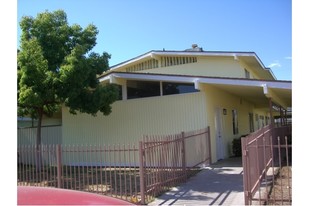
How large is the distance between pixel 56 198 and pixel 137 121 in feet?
44.8

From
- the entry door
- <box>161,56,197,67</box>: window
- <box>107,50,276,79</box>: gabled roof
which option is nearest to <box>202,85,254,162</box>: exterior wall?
the entry door

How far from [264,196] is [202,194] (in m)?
1.72

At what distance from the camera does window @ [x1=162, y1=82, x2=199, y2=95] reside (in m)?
15.4

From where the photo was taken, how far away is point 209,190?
388 inches

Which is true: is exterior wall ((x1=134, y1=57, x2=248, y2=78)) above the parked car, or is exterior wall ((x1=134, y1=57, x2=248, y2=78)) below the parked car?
above

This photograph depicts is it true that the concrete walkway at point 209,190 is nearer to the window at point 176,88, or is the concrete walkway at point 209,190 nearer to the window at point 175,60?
the window at point 176,88

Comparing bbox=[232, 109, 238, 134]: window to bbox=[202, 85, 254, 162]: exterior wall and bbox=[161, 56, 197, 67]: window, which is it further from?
bbox=[161, 56, 197, 67]: window

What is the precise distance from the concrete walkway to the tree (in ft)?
16.2

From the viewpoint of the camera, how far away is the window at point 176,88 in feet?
50.5

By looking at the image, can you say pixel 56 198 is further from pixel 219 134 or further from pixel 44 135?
pixel 44 135

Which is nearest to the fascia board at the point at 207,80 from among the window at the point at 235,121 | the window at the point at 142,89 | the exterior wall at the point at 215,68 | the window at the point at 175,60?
the window at the point at 142,89

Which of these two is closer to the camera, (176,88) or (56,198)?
(56,198)

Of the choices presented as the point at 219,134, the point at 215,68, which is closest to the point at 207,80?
the point at 219,134
